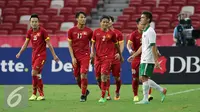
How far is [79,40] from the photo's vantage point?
16.5m

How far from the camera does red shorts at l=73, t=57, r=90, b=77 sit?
1633cm

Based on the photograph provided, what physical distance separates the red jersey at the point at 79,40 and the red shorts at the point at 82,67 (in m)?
0.11

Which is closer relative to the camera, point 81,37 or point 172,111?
point 172,111

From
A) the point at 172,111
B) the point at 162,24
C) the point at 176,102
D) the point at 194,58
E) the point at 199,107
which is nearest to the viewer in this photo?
the point at 172,111

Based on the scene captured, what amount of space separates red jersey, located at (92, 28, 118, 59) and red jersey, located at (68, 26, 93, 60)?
A: 8.5 inches

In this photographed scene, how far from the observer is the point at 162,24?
29.9 meters

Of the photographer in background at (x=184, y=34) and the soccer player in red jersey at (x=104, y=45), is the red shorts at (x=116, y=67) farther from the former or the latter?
the photographer in background at (x=184, y=34)

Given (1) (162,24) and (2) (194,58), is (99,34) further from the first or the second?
(1) (162,24)

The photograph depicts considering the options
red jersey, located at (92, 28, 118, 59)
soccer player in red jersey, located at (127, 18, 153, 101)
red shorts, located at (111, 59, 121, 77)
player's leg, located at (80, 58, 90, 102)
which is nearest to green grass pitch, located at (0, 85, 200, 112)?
player's leg, located at (80, 58, 90, 102)

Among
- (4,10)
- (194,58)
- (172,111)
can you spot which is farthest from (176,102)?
(4,10)

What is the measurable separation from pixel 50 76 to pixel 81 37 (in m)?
7.42

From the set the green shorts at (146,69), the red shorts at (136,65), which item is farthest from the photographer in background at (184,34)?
the green shorts at (146,69)

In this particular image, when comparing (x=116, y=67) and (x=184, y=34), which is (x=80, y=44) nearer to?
(x=116, y=67)

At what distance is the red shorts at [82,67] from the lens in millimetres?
16328
